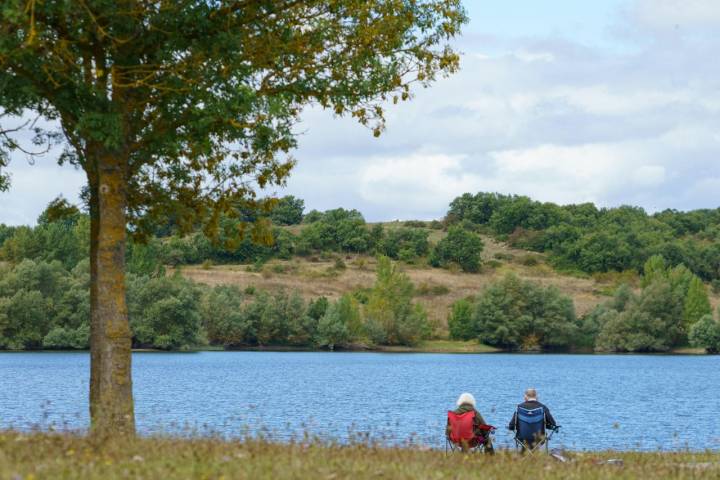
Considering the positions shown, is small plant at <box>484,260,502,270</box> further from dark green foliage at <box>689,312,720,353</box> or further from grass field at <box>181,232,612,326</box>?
dark green foliage at <box>689,312,720,353</box>

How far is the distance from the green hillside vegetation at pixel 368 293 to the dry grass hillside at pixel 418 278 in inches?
14.5

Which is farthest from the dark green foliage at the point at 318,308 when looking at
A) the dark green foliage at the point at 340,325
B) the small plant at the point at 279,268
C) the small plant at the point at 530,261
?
the small plant at the point at 530,261

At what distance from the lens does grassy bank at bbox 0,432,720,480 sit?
9.94 metres

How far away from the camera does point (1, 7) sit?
13328 mm

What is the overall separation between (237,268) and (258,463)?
483ft

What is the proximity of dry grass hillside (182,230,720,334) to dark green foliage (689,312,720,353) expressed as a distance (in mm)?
19213

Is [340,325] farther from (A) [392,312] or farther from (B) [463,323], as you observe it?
(B) [463,323]

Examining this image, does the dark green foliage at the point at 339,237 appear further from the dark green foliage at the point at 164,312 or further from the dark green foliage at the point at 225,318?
the dark green foliage at the point at 164,312

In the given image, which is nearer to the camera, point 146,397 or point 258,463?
point 258,463

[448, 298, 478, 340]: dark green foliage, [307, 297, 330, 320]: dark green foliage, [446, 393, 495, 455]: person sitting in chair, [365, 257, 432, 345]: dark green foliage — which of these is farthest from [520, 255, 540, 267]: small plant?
[446, 393, 495, 455]: person sitting in chair

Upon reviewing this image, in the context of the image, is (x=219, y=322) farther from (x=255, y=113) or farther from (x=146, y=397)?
(x=255, y=113)

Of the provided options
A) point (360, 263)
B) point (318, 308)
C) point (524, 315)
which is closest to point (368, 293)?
point (318, 308)

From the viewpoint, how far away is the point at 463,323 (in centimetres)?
13175

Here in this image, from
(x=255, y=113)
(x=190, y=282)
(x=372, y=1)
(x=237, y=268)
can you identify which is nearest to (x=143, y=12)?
(x=255, y=113)
